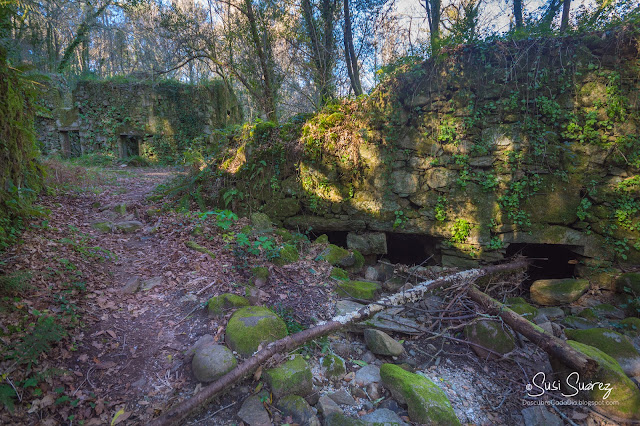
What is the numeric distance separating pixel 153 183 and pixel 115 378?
7841 millimetres

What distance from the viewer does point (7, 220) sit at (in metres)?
3.38

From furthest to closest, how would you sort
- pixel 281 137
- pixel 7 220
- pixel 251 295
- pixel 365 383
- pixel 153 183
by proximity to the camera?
pixel 153 183, pixel 281 137, pixel 251 295, pixel 7 220, pixel 365 383

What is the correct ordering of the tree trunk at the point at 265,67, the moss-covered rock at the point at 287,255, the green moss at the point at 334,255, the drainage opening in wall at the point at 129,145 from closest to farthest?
the moss-covered rock at the point at 287,255, the green moss at the point at 334,255, the tree trunk at the point at 265,67, the drainage opening in wall at the point at 129,145

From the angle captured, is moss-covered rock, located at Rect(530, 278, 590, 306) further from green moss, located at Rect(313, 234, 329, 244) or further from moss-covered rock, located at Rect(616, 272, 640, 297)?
green moss, located at Rect(313, 234, 329, 244)

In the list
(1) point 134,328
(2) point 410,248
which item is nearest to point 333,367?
(1) point 134,328

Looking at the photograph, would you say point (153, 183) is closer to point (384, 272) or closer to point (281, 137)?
point (281, 137)

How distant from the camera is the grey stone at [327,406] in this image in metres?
2.48

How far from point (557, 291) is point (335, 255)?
11.9ft

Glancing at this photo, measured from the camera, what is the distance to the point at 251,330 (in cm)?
291

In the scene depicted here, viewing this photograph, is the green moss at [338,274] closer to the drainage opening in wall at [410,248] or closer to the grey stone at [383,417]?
the drainage opening in wall at [410,248]

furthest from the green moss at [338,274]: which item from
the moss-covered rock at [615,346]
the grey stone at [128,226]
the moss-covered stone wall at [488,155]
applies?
the grey stone at [128,226]

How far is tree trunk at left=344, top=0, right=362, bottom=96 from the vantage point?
7.91 meters

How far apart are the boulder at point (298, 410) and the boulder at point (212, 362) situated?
53 centimetres

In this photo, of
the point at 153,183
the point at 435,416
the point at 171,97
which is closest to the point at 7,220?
the point at 435,416
